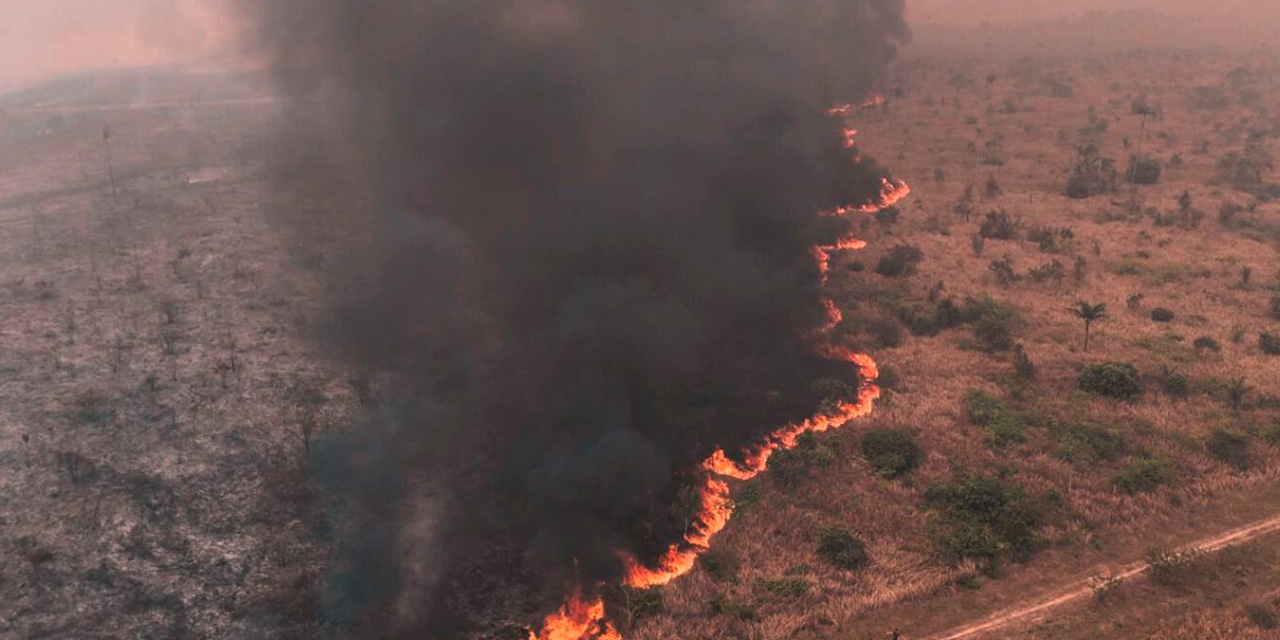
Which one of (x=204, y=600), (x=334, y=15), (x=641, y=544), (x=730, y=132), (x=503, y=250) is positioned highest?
(x=334, y=15)

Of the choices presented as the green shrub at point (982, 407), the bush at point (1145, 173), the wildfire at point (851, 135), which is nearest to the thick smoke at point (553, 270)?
the green shrub at point (982, 407)

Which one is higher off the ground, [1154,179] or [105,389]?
[1154,179]

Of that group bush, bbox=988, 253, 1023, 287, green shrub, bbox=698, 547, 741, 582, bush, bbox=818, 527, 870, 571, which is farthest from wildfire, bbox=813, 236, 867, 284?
green shrub, bbox=698, 547, 741, 582

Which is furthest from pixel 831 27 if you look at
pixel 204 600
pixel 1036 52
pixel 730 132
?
pixel 1036 52

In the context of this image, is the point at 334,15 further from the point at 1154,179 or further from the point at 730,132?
the point at 1154,179

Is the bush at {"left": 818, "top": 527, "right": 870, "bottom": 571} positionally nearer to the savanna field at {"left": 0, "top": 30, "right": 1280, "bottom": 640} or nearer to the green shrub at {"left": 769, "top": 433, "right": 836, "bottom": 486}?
the savanna field at {"left": 0, "top": 30, "right": 1280, "bottom": 640}

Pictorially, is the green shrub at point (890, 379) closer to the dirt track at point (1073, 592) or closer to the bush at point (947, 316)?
the bush at point (947, 316)
